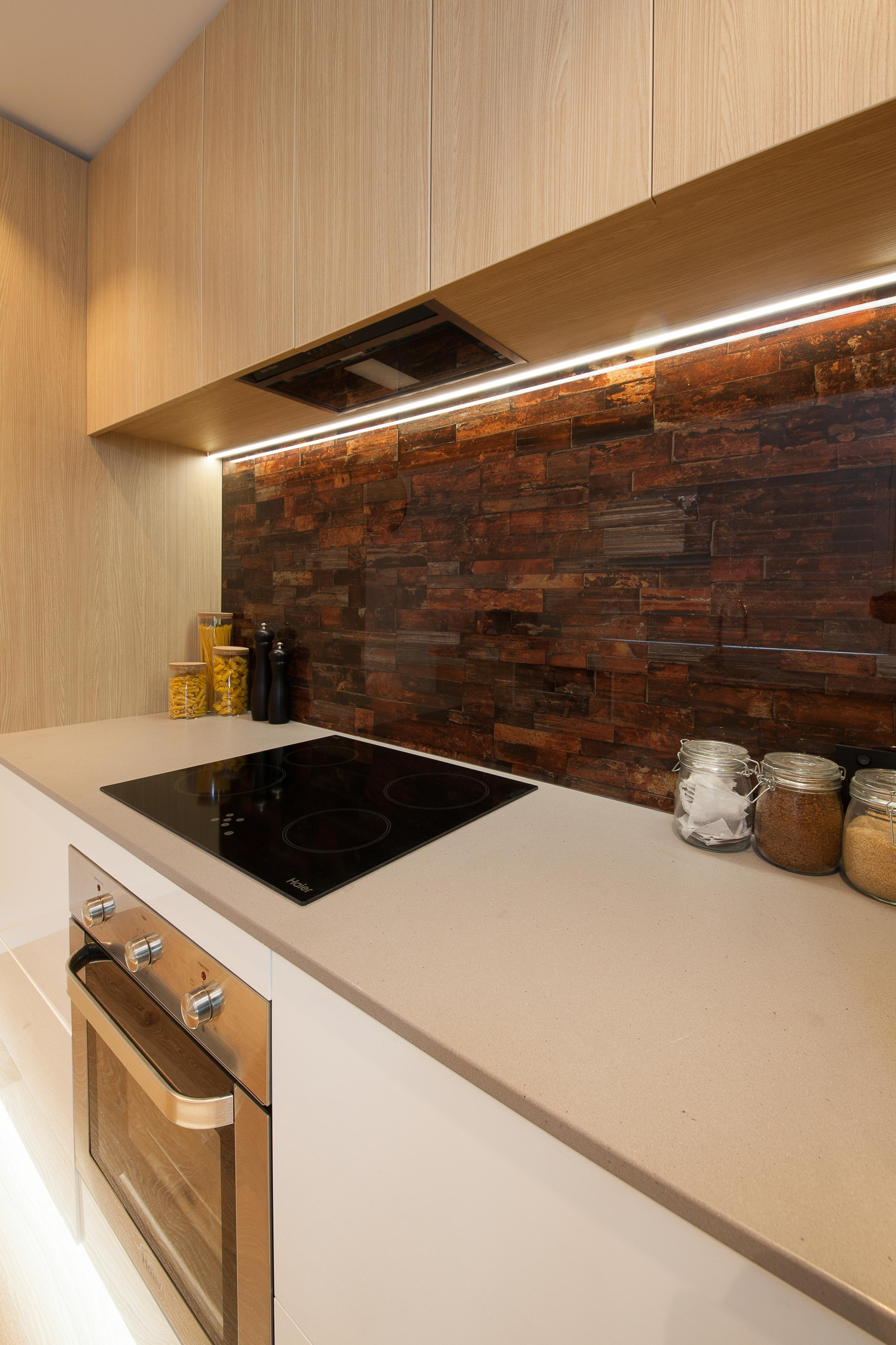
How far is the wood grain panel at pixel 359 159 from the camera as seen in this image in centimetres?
96

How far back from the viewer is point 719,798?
97 cm

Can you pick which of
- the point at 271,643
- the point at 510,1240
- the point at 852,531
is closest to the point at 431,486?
the point at 271,643

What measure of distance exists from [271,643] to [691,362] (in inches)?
52.1

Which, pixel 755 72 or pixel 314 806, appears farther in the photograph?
pixel 314 806

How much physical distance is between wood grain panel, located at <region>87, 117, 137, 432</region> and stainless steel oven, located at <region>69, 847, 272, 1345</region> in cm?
119

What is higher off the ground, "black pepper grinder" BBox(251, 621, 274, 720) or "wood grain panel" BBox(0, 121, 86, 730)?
"wood grain panel" BBox(0, 121, 86, 730)

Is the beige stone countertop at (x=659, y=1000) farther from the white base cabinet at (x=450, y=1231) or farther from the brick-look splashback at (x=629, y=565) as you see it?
the brick-look splashback at (x=629, y=565)

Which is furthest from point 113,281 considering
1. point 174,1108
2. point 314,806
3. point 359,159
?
point 174,1108

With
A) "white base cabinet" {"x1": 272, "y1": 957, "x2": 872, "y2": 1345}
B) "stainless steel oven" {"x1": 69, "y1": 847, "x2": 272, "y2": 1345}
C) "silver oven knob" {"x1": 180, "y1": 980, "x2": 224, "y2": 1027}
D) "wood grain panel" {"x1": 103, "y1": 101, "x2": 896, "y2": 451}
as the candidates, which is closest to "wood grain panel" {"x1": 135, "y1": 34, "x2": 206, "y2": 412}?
"wood grain panel" {"x1": 103, "y1": 101, "x2": 896, "y2": 451}

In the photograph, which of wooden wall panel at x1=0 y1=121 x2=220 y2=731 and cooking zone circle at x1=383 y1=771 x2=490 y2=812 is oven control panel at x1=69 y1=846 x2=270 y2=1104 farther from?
wooden wall panel at x1=0 y1=121 x2=220 y2=731

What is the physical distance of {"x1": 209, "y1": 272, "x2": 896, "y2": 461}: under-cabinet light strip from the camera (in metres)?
0.95

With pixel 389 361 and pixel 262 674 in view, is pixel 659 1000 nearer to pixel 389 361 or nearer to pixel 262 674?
pixel 389 361

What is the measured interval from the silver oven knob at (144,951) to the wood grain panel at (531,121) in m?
1.12

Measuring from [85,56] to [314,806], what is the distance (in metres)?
1.75
